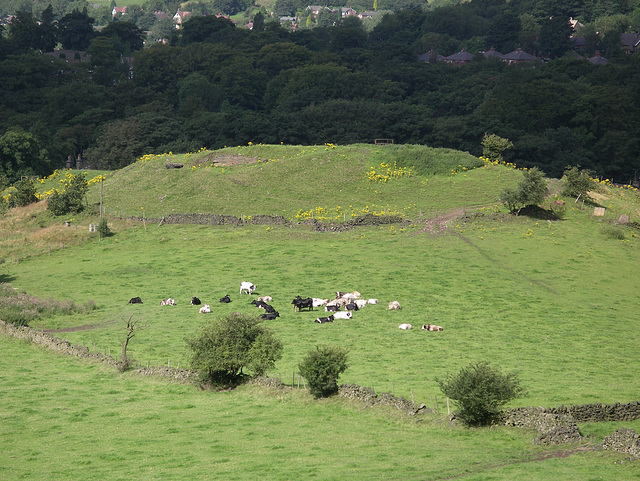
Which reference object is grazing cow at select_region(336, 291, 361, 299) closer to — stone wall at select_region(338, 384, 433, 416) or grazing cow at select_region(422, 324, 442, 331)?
grazing cow at select_region(422, 324, 442, 331)

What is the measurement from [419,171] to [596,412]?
6353 centimetres

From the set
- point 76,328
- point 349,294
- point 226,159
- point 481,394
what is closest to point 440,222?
point 349,294

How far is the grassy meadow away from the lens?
3522 cm

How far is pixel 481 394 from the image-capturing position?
36312mm

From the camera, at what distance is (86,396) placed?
146 feet

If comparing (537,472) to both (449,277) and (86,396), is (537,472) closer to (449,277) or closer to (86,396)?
→ (86,396)

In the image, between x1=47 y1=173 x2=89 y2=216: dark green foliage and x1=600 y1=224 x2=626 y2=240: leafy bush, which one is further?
x1=47 y1=173 x2=89 y2=216: dark green foliage

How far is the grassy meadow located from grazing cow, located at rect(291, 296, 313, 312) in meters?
1.24

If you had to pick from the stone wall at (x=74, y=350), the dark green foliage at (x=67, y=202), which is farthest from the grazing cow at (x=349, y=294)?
the dark green foliage at (x=67, y=202)

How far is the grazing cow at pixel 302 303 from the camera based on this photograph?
59969mm

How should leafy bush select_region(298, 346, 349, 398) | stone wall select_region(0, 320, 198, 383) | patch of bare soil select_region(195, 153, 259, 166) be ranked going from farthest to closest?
patch of bare soil select_region(195, 153, 259, 166)
stone wall select_region(0, 320, 198, 383)
leafy bush select_region(298, 346, 349, 398)

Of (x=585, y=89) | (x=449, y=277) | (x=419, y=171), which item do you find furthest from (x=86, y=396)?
(x=585, y=89)

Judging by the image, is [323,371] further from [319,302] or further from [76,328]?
[76,328]

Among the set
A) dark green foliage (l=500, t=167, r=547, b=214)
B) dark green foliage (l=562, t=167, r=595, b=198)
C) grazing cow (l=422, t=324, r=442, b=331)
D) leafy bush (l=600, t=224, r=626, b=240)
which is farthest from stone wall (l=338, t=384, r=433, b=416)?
dark green foliage (l=562, t=167, r=595, b=198)
